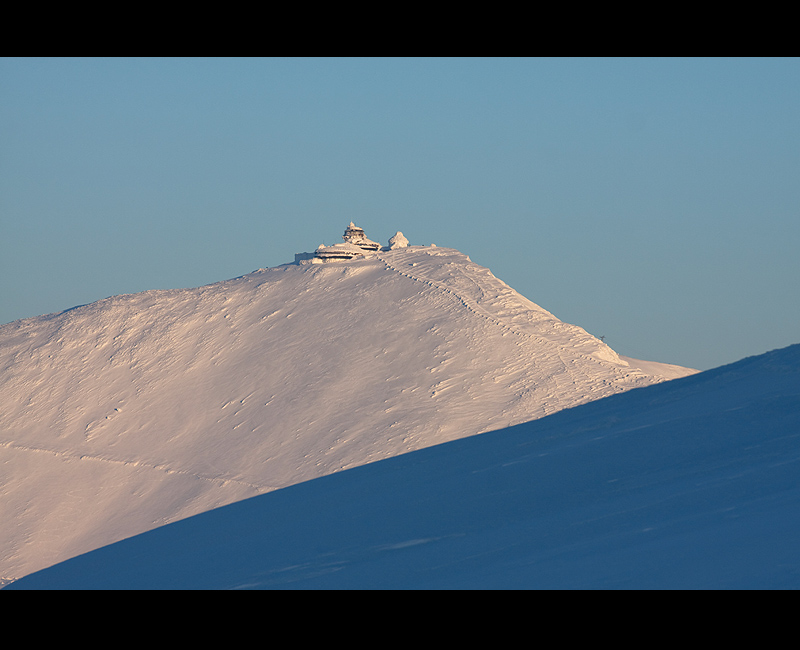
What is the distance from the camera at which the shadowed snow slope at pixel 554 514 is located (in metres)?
23.4

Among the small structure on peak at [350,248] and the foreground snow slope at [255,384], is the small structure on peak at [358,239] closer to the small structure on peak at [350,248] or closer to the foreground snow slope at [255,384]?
the small structure on peak at [350,248]

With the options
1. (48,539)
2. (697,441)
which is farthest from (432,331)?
(697,441)

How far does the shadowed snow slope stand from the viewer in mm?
23391

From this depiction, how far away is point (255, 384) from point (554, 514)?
1234 inches

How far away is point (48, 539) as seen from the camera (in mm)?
50594

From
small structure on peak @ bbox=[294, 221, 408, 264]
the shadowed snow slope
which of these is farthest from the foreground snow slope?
the shadowed snow slope

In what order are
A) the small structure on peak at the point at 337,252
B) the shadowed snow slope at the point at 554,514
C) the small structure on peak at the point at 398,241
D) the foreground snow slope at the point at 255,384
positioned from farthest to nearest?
1. the small structure on peak at the point at 398,241
2. the small structure on peak at the point at 337,252
3. the foreground snow slope at the point at 255,384
4. the shadowed snow slope at the point at 554,514

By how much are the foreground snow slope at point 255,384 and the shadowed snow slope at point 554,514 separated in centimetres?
358

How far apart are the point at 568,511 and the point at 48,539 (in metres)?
29.9

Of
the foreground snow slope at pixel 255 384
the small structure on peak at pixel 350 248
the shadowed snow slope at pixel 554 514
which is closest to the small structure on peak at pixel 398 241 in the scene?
the small structure on peak at pixel 350 248
